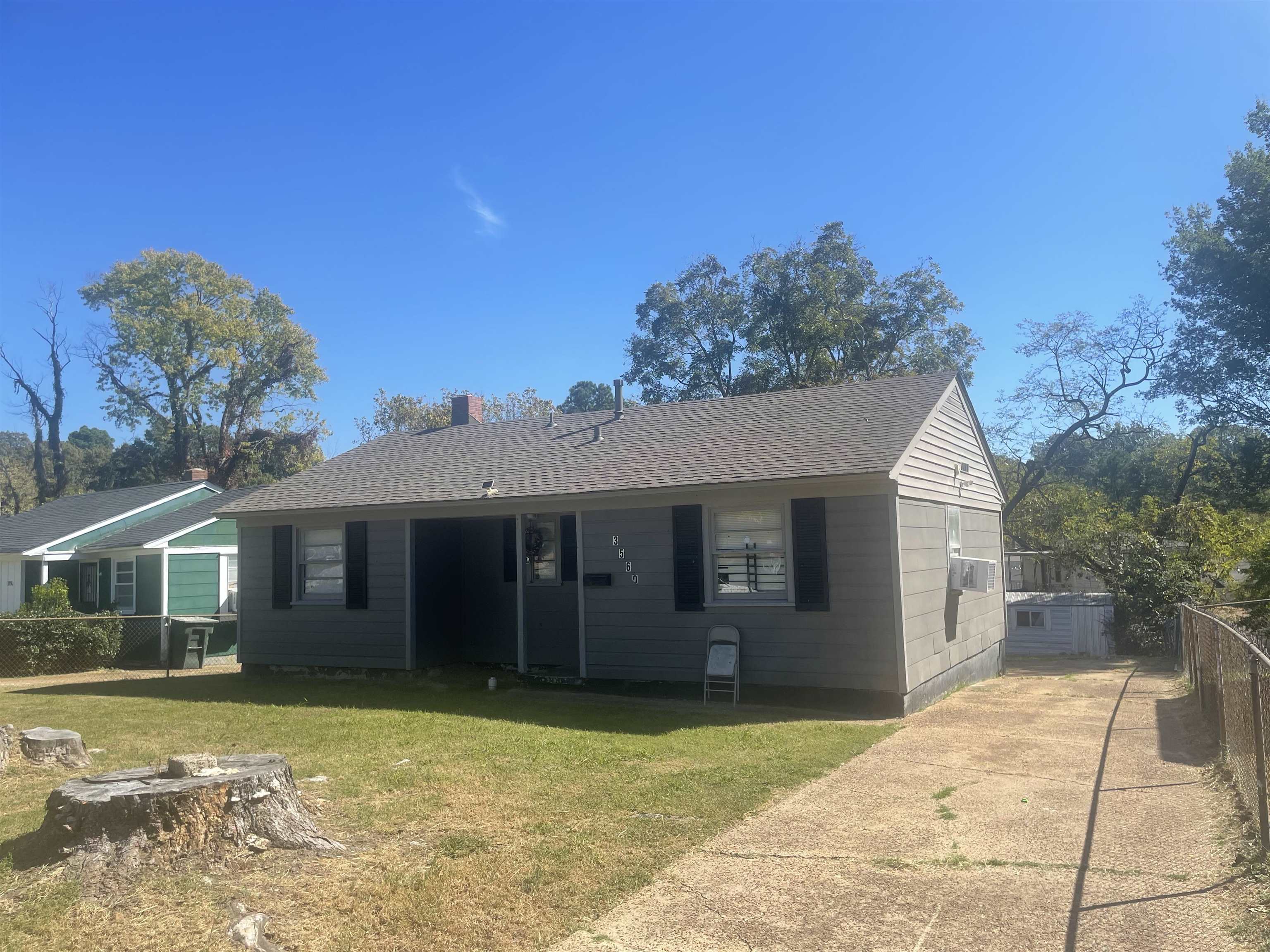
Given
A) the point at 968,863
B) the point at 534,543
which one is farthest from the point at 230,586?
the point at 968,863

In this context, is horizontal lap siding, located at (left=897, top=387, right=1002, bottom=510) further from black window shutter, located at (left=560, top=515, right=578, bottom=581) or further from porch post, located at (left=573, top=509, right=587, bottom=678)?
black window shutter, located at (left=560, top=515, right=578, bottom=581)

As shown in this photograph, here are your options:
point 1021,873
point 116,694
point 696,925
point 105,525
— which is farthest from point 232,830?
point 105,525

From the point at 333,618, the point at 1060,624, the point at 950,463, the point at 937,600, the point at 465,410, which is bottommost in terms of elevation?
the point at 1060,624

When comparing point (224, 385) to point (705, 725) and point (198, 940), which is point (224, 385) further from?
point (198, 940)

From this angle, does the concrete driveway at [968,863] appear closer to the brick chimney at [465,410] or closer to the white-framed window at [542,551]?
the white-framed window at [542,551]

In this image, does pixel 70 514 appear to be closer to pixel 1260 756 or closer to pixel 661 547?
pixel 661 547

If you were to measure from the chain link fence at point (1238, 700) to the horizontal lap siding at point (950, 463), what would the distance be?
3282mm

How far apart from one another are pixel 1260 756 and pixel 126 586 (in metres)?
21.6

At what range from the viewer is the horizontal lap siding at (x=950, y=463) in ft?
37.2

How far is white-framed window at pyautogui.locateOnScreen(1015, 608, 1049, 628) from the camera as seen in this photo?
63.3ft

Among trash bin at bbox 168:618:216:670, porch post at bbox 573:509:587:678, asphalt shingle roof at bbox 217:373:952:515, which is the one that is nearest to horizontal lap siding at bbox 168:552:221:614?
trash bin at bbox 168:618:216:670

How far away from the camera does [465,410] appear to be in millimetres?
18922

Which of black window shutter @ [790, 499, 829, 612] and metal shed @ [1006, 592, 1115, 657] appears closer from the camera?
black window shutter @ [790, 499, 829, 612]

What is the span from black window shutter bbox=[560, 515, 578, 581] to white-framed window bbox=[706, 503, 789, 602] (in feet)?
8.29
